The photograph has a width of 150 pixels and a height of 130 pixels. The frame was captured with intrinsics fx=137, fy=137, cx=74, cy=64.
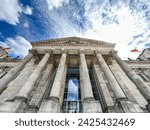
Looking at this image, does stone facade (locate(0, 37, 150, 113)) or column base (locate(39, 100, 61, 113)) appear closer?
column base (locate(39, 100, 61, 113))

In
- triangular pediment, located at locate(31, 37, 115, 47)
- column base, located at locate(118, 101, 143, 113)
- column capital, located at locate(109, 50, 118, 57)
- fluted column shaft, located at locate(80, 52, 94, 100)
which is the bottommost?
column base, located at locate(118, 101, 143, 113)

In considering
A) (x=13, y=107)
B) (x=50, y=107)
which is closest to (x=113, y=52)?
(x=50, y=107)

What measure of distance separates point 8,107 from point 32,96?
489cm

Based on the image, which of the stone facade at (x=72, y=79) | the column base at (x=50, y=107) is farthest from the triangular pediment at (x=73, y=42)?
the column base at (x=50, y=107)

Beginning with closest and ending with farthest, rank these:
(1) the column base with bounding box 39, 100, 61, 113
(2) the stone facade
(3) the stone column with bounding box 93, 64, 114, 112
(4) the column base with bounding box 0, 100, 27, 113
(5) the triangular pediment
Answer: (4) the column base with bounding box 0, 100, 27, 113
(1) the column base with bounding box 39, 100, 61, 113
(2) the stone facade
(3) the stone column with bounding box 93, 64, 114, 112
(5) the triangular pediment

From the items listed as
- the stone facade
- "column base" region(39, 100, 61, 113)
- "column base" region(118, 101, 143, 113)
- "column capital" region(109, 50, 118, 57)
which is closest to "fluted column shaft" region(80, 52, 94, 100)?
the stone facade

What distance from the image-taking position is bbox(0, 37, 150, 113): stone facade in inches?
441

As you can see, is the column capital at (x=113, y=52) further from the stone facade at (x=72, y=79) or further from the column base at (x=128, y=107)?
the column base at (x=128, y=107)

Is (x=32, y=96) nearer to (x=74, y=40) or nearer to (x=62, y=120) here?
(x=62, y=120)

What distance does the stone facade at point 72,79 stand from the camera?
36.7ft

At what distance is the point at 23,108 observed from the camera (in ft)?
35.8

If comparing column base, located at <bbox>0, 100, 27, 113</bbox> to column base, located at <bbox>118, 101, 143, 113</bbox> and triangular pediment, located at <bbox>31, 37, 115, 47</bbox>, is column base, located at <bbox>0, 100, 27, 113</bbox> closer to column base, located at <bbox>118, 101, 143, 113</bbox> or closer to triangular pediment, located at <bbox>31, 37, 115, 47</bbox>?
column base, located at <bbox>118, 101, 143, 113</bbox>

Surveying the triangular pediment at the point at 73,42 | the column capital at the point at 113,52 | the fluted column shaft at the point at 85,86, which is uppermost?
the triangular pediment at the point at 73,42

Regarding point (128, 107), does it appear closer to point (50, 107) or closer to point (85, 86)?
point (85, 86)
